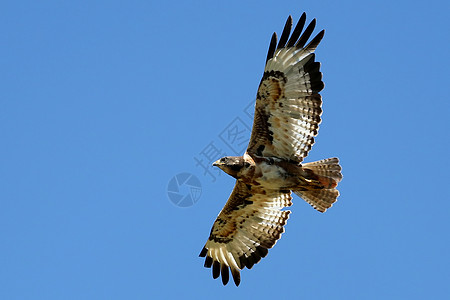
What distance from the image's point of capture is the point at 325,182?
38.1ft

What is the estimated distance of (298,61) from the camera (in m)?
11.0

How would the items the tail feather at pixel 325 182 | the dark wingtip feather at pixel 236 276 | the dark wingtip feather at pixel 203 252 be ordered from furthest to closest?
the dark wingtip feather at pixel 203 252, the dark wingtip feather at pixel 236 276, the tail feather at pixel 325 182

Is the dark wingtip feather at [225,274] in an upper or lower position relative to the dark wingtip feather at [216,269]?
lower

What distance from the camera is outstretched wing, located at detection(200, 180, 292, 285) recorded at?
12.2m

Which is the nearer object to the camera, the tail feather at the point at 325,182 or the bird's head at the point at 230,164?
the bird's head at the point at 230,164

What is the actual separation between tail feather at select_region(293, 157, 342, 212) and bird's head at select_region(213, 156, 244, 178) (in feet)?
3.93

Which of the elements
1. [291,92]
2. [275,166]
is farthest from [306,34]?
[275,166]

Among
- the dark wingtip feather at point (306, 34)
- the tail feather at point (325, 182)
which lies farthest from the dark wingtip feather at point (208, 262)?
the dark wingtip feather at point (306, 34)

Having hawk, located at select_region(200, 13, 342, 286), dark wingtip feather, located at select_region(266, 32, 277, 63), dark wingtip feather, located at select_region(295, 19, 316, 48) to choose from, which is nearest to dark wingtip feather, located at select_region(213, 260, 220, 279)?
hawk, located at select_region(200, 13, 342, 286)

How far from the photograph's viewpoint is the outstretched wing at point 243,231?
12242 millimetres

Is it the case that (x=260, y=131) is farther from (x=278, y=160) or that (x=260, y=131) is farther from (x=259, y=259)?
(x=259, y=259)

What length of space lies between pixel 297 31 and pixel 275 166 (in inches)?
90.9

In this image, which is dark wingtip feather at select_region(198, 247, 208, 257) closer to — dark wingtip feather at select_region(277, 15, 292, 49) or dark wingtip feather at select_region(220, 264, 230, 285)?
dark wingtip feather at select_region(220, 264, 230, 285)

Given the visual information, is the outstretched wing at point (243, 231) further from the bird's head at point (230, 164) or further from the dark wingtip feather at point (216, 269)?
the bird's head at point (230, 164)
